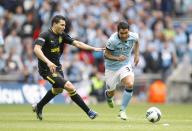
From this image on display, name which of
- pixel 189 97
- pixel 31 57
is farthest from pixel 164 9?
pixel 31 57

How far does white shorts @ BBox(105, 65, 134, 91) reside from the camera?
1906 cm

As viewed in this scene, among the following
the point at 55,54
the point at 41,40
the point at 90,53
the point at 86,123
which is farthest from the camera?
the point at 90,53

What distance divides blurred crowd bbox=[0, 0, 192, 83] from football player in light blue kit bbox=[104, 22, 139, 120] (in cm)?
998

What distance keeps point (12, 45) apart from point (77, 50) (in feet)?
8.99

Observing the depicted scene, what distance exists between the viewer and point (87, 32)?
3086cm

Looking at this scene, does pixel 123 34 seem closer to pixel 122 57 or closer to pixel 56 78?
pixel 122 57

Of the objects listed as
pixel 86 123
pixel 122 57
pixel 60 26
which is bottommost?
pixel 86 123

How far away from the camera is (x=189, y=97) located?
1193 inches

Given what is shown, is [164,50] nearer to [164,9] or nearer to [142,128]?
[164,9]

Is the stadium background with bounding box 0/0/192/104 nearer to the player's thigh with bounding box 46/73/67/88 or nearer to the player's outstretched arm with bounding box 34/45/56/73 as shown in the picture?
the player's thigh with bounding box 46/73/67/88

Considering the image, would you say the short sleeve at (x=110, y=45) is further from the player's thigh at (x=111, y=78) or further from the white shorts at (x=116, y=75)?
the player's thigh at (x=111, y=78)

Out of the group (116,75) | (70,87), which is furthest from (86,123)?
(116,75)

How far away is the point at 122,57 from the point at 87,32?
12.1 metres

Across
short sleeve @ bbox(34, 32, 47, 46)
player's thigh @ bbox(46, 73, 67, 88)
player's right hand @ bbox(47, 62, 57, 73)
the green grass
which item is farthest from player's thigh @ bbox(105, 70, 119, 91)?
player's right hand @ bbox(47, 62, 57, 73)
